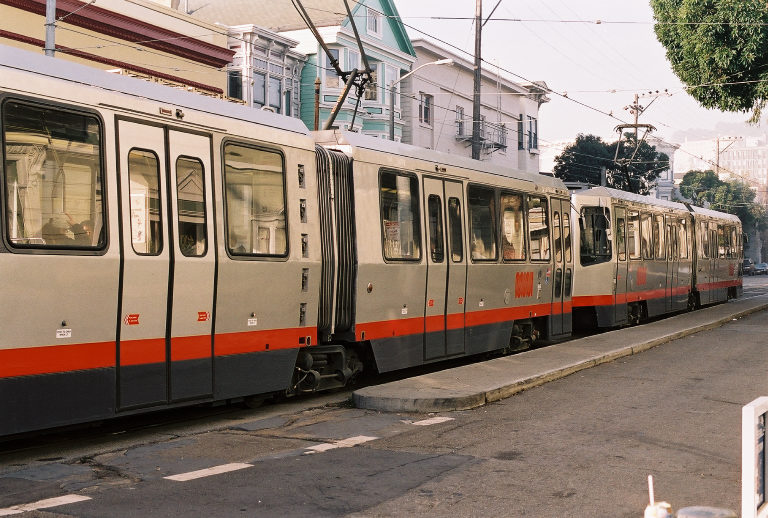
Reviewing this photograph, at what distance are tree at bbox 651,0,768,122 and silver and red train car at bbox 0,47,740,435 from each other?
1489 cm

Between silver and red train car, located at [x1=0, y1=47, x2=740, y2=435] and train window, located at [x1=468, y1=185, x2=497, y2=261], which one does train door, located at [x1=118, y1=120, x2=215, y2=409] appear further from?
train window, located at [x1=468, y1=185, x2=497, y2=261]

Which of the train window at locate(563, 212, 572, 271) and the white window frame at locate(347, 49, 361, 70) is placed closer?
the train window at locate(563, 212, 572, 271)

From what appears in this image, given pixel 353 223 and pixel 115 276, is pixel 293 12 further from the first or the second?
pixel 115 276

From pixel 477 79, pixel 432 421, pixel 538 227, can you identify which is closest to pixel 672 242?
pixel 477 79

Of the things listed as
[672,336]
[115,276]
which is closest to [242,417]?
[115,276]

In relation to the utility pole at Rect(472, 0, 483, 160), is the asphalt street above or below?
below

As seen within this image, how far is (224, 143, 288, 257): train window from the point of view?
10.5 m

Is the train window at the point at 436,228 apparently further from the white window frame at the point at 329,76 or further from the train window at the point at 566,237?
the white window frame at the point at 329,76

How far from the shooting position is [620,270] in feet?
78.4

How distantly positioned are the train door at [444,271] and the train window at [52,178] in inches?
258

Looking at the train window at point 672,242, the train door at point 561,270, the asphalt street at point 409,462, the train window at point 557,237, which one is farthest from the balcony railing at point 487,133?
the asphalt street at point 409,462

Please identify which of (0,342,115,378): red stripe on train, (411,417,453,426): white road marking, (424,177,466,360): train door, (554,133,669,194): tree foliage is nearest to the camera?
(0,342,115,378): red stripe on train

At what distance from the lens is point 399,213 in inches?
542

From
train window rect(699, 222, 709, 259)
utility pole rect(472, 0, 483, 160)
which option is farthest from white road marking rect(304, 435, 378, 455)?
train window rect(699, 222, 709, 259)
